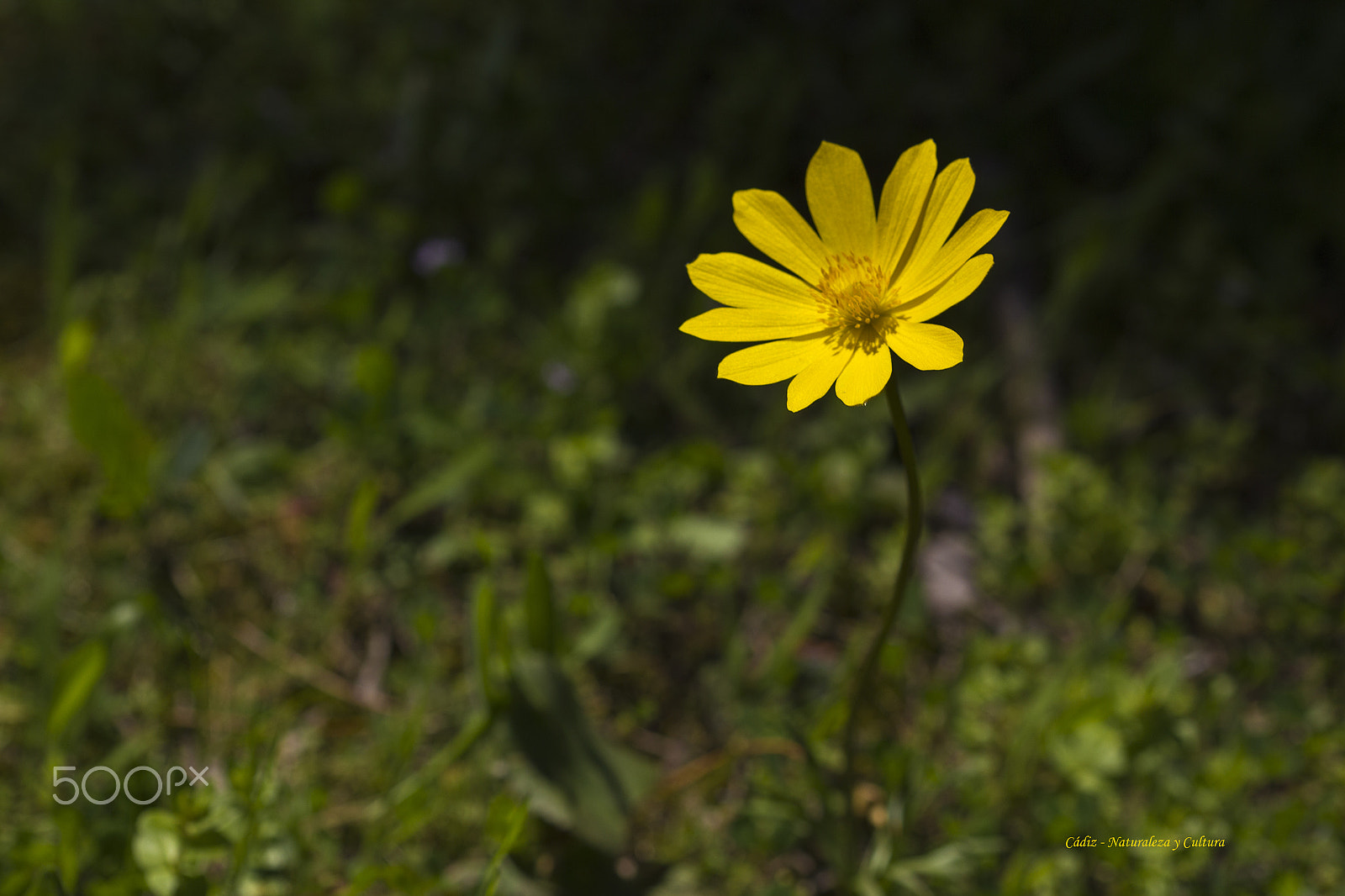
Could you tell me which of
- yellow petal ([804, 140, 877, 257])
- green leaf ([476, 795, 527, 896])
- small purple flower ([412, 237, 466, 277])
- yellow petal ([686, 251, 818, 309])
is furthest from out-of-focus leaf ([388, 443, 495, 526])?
yellow petal ([804, 140, 877, 257])

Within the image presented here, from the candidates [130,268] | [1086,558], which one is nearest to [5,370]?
[130,268]

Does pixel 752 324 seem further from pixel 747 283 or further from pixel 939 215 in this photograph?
pixel 939 215

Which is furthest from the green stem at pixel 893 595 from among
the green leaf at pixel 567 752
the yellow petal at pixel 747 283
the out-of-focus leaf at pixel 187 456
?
the out-of-focus leaf at pixel 187 456

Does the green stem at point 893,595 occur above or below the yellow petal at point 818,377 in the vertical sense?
below

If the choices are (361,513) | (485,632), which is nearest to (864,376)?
(485,632)

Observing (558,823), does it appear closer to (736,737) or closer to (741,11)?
(736,737)

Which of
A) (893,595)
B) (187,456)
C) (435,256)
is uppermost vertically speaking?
(435,256)

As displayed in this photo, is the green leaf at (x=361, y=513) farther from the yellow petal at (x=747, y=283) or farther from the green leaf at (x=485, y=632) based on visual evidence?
the yellow petal at (x=747, y=283)
